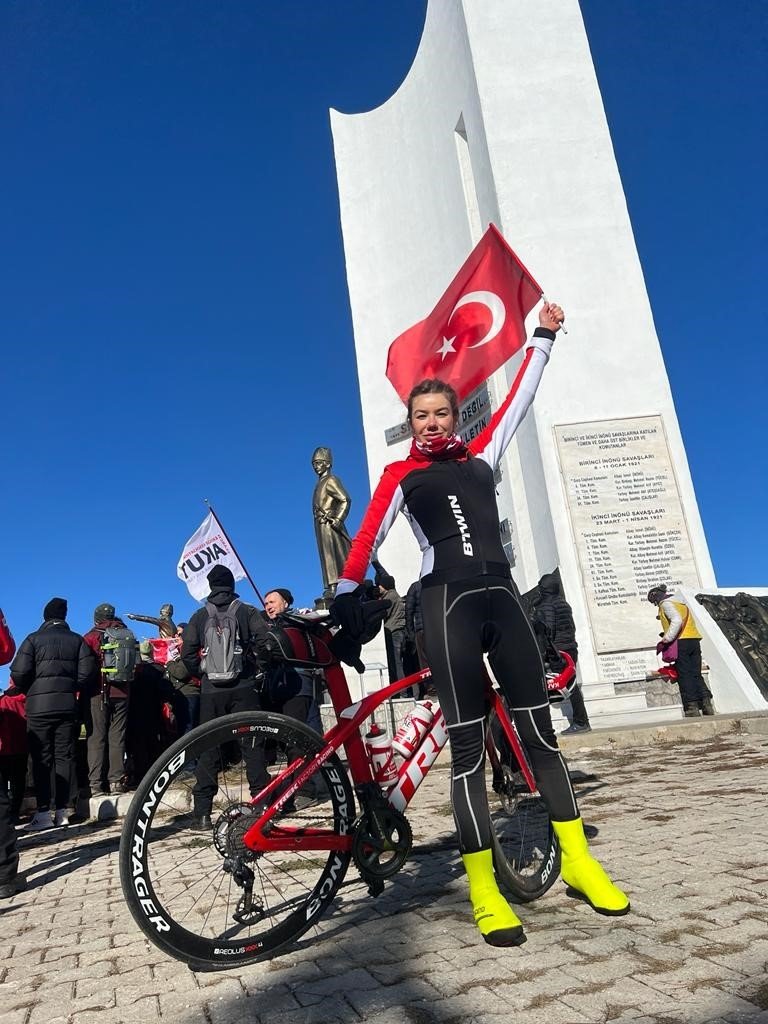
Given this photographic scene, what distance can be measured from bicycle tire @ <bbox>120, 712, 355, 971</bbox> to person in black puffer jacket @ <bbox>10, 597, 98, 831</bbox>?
3534 mm

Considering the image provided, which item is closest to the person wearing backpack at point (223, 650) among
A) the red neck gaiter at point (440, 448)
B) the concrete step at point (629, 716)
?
the red neck gaiter at point (440, 448)

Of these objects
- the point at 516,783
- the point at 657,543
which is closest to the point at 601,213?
the point at 657,543

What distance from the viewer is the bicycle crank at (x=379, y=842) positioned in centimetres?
261

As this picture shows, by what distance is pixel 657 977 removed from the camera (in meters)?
1.96

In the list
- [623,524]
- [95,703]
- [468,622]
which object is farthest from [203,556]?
[468,622]

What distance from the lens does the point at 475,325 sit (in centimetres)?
784

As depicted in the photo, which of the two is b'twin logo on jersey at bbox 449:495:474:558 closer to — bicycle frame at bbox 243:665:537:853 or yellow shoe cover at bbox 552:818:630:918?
bicycle frame at bbox 243:665:537:853

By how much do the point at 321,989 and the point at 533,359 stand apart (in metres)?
2.41

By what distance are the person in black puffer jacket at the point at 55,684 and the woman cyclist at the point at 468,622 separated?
4.27m

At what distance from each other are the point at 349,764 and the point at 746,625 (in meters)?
8.67

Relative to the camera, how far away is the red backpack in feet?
14.6

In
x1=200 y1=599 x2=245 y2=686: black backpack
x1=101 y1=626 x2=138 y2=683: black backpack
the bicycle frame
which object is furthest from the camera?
x1=101 y1=626 x2=138 y2=683: black backpack

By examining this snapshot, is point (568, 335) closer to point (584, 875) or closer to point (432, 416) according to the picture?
point (432, 416)

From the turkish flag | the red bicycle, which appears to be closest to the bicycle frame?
the red bicycle
